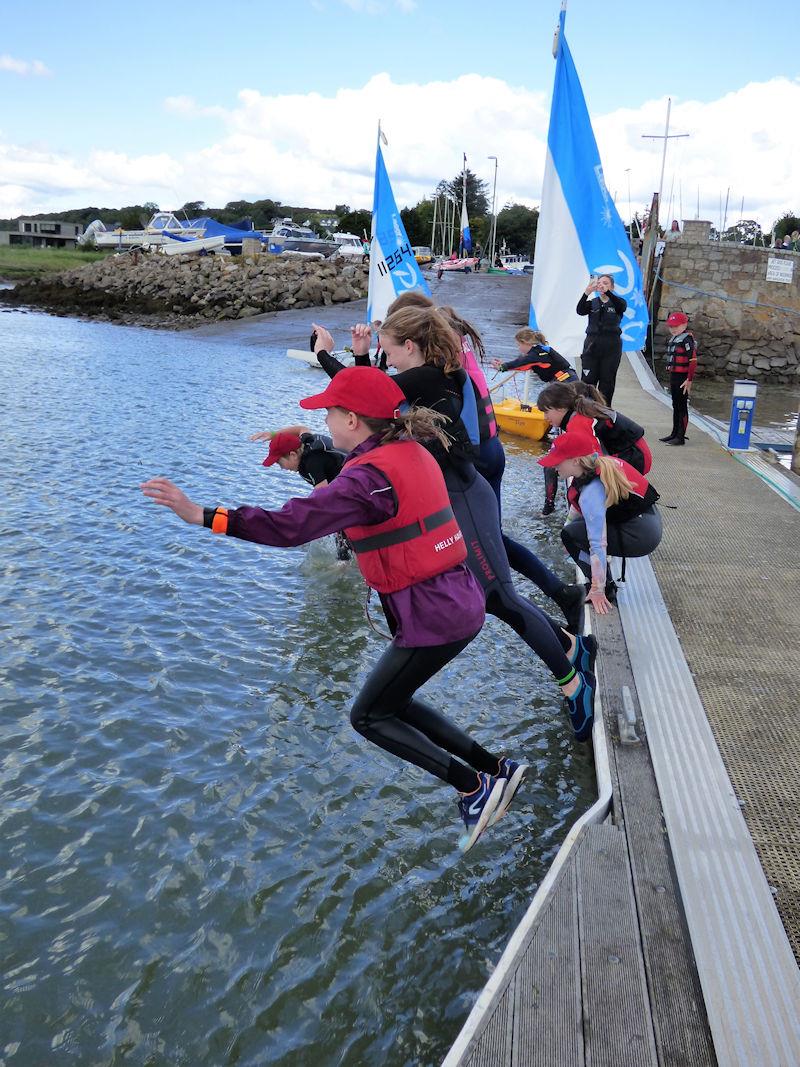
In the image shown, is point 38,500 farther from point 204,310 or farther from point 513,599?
point 204,310

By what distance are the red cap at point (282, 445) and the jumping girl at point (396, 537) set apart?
41 centimetres

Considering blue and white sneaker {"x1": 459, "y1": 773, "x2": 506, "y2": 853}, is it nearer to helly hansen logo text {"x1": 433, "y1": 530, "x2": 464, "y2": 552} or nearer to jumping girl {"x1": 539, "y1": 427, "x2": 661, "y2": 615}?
helly hansen logo text {"x1": 433, "y1": 530, "x2": 464, "y2": 552}

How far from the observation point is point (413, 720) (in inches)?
151

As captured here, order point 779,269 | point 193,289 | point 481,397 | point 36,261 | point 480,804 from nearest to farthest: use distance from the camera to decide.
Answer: point 480,804 < point 481,397 < point 779,269 < point 193,289 < point 36,261

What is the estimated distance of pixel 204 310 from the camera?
1647 inches

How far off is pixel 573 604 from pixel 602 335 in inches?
202

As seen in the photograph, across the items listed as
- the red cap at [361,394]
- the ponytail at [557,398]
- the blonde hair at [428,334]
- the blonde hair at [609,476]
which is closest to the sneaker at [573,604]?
the blonde hair at [609,476]

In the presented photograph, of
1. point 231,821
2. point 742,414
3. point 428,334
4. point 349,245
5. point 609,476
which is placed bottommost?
point 231,821

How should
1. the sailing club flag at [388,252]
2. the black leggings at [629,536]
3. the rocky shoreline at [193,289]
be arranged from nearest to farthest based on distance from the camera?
the black leggings at [629,536] → the sailing club flag at [388,252] → the rocky shoreline at [193,289]

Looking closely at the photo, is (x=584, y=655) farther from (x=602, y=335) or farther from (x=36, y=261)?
(x=36, y=261)

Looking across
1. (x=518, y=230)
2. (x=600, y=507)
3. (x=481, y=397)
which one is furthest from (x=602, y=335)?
(x=518, y=230)

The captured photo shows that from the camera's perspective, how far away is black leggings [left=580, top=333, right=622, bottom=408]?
10273 millimetres

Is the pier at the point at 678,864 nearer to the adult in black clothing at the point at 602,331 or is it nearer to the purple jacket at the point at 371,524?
the purple jacket at the point at 371,524

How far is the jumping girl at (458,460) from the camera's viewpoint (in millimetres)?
4465
